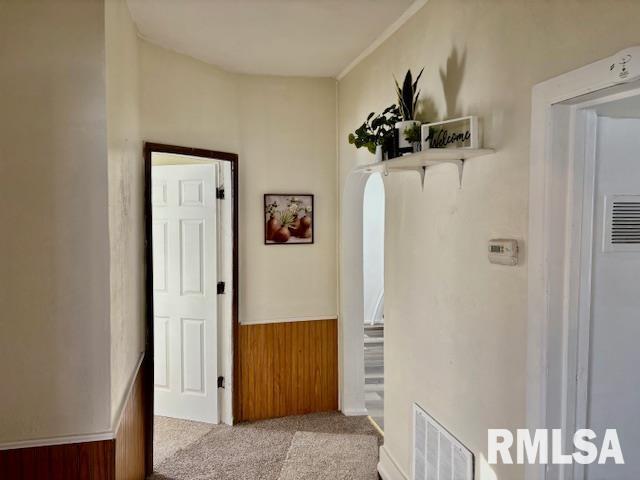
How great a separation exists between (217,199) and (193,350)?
1146 millimetres

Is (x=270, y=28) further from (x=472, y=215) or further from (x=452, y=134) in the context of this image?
(x=472, y=215)

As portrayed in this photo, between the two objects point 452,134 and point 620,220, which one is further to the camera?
point 452,134

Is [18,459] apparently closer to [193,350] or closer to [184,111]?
[193,350]

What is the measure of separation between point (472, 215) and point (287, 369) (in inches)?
91.6

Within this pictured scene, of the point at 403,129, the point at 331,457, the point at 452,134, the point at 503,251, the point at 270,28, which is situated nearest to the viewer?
the point at 503,251

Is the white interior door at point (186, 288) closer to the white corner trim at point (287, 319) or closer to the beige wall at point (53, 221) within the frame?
the white corner trim at point (287, 319)

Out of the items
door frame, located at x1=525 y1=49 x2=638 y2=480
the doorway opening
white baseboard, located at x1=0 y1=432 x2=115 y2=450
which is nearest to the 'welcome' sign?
door frame, located at x1=525 y1=49 x2=638 y2=480

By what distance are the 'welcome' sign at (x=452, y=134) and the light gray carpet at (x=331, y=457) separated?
1974 mm

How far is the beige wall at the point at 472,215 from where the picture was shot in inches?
61.9

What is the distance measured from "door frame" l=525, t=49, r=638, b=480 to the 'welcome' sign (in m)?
0.32

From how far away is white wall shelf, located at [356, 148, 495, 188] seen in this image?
Result: 6.08 feet

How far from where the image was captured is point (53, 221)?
1927mm

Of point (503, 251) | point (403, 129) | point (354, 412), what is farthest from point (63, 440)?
point (354, 412)

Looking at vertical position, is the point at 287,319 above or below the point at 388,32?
below
